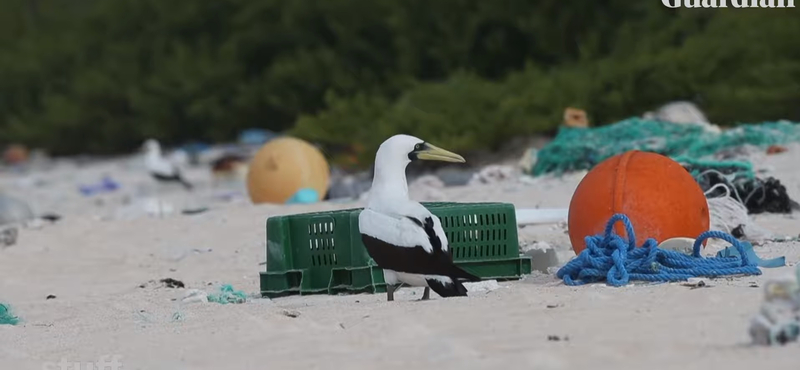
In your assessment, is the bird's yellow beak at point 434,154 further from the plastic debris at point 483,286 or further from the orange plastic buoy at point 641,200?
→ the orange plastic buoy at point 641,200

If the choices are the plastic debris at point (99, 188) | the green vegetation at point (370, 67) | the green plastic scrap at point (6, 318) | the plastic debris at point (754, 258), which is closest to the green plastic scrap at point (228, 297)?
the green plastic scrap at point (6, 318)

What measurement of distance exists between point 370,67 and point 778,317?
57.0 feet

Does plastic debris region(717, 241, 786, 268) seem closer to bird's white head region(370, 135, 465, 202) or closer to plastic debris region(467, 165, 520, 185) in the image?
bird's white head region(370, 135, 465, 202)

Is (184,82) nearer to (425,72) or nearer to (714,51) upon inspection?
(425,72)

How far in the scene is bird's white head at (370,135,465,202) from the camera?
235 inches

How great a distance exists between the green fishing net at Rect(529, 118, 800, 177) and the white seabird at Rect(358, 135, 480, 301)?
537 centimetres

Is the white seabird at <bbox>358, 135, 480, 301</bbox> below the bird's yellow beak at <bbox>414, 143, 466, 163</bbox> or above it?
below

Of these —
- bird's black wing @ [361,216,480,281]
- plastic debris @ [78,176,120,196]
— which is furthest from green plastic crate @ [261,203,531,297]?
plastic debris @ [78,176,120,196]

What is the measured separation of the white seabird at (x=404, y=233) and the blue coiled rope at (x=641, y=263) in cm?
58

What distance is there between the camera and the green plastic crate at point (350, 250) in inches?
262

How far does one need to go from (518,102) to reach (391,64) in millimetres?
6612

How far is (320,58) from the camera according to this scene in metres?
21.2

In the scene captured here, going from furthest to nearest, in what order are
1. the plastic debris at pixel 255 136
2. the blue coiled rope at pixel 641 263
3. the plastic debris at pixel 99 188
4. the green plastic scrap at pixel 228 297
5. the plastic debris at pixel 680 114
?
the plastic debris at pixel 255 136 → the plastic debris at pixel 99 188 → the plastic debris at pixel 680 114 → the green plastic scrap at pixel 228 297 → the blue coiled rope at pixel 641 263

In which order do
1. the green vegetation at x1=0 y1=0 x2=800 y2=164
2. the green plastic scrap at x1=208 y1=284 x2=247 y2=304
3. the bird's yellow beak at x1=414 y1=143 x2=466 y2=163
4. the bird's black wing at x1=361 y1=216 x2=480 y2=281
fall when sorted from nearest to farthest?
1. the bird's black wing at x1=361 y1=216 x2=480 y2=281
2. the bird's yellow beak at x1=414 y1=143 x2=466 y2=163
3. the green plastic scrap at x1=208 y1=284 x2=247 y2=304
4. the green vegetation at x1=0 y1=0 x2=800 y2=164
